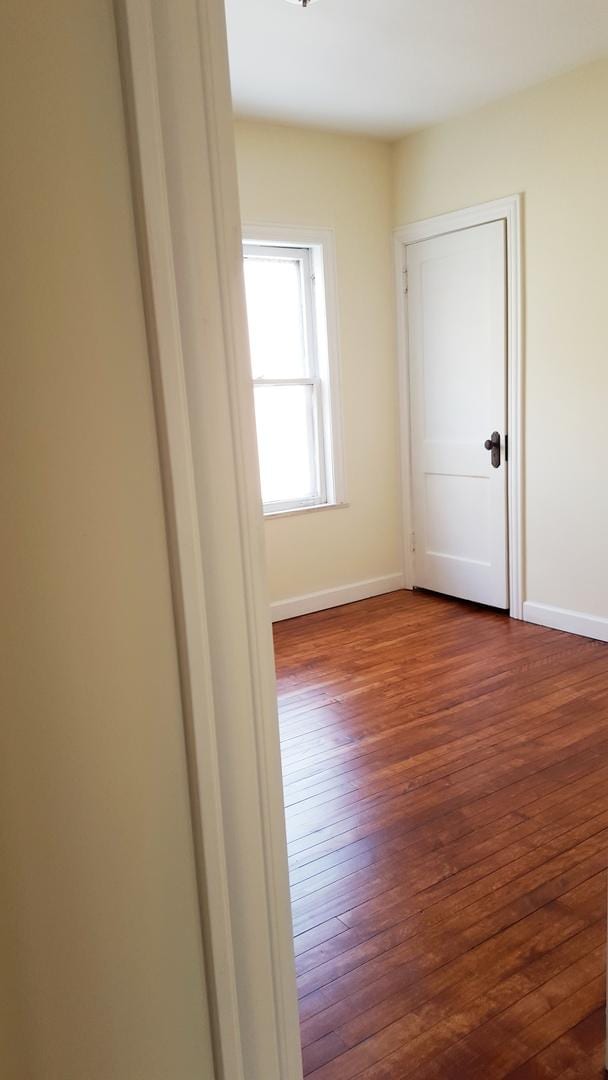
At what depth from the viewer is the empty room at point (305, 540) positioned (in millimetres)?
764

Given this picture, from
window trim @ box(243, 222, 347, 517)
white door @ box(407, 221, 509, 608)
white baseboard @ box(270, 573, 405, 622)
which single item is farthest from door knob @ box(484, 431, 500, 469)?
white baseboard @ box(270, 573, 405, 622)

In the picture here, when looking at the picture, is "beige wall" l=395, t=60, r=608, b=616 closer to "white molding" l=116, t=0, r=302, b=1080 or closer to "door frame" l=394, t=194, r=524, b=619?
"door frame" l=394, t=194, r=524, b=619

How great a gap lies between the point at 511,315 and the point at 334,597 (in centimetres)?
191

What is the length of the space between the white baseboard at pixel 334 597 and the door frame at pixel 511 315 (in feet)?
3.05

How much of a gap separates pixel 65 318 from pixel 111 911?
63 cm

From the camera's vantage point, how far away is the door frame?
3.90 meters

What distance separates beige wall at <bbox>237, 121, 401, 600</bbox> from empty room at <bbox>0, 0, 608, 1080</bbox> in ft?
0.07

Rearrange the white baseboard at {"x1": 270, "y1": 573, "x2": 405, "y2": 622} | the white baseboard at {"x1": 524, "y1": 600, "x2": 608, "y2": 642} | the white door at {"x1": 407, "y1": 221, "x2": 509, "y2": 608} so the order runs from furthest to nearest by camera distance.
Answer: the white baseboard at {"x1": 270, "y1": 573, "x2": 405, "y2": 622} → the white door at {"x1": 407, "y1": 221, "x2": 509, "y2": 608} → the white baseboard at {"x1": 524, "y1": 600, "x2": 608, "y2": 642}

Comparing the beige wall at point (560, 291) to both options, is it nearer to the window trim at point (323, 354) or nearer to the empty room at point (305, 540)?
the empty room at point (305, 540)

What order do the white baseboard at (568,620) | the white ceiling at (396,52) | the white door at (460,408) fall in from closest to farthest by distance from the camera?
the white ceiling at (396,52) → the white baseboard at (568,620) → the white door at (460,408)

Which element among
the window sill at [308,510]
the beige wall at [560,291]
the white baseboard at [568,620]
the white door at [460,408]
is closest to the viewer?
the beige wall at [560,291]

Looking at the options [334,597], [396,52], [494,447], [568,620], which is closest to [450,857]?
[568,620]

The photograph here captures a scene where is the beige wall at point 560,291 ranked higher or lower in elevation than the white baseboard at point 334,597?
higher

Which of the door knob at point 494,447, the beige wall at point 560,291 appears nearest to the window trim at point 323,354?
the beige wall at point 560,291
